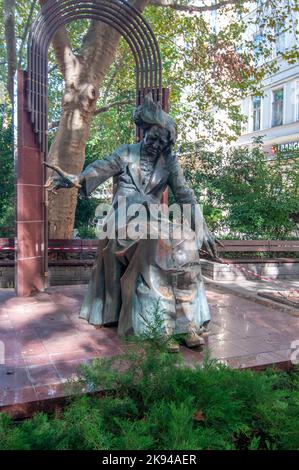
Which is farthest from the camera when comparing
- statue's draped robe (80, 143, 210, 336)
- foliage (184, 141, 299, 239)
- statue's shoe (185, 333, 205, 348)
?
foliage (184, 141, 299, 239)

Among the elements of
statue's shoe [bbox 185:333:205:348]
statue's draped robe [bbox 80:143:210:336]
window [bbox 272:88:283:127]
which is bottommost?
statue's shoe [bbox 185:333:205:348]

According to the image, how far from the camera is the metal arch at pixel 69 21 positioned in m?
5.64

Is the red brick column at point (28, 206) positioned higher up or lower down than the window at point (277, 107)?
lower down

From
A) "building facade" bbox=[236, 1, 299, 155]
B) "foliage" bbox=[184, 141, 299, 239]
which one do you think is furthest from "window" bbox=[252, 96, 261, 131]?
"foliage" bbox=[184, 141, 299, 239]

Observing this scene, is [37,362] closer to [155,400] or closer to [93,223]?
[155,400]

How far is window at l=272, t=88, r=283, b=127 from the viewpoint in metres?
22.3

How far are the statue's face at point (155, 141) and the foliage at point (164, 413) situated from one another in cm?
223

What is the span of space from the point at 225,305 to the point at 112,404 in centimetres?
343

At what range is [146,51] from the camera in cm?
621

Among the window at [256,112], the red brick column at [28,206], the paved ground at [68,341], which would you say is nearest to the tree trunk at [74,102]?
the red brick column at [28,206]

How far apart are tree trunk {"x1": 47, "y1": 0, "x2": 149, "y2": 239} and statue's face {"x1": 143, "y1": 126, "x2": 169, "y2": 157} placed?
4453 millimetres

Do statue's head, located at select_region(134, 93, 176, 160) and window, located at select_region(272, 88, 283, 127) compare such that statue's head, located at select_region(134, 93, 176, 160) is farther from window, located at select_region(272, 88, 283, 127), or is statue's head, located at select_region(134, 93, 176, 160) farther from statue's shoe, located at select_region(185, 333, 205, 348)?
window, located at select_region(272, 88, 283, 127)

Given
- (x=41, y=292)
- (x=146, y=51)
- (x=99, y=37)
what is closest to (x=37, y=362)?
(x=41, y=292)

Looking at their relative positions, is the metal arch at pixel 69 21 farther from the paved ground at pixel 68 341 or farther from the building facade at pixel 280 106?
the building facade at pixel 280 106
